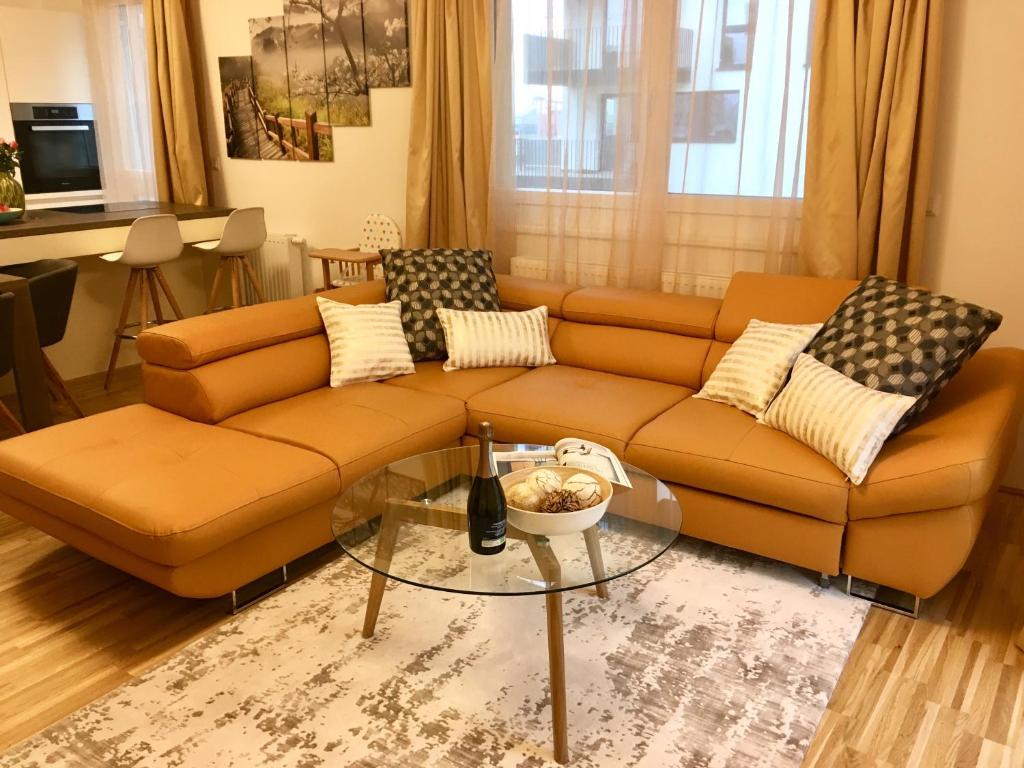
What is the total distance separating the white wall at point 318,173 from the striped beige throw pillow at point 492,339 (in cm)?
151

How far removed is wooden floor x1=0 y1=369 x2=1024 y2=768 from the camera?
2.01 meters

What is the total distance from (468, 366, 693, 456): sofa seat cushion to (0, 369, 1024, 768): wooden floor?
82 centimetres

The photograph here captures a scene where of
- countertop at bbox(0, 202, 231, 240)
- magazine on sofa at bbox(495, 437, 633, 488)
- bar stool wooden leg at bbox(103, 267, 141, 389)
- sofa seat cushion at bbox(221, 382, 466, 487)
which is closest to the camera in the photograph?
magazine on sofa at bbox(495, 437, 633, 488)

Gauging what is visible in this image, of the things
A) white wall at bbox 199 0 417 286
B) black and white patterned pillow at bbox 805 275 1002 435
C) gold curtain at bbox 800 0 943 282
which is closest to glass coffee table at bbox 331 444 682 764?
black and white patterned pillow at bbox 805 275 1002 435

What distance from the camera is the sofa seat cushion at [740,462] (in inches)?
98.0

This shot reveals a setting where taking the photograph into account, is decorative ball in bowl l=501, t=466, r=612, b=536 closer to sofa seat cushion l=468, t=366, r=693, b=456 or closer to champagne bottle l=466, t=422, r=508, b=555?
champagne bottle l=466, t=422, r=508, b=555

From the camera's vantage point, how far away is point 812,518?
2551 mm

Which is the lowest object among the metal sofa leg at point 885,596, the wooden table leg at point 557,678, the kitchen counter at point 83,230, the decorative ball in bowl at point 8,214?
the metal sofa leg at point 885,596

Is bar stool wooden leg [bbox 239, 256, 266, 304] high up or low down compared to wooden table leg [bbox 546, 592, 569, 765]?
up

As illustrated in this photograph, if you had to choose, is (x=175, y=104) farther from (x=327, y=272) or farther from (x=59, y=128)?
(x=327, y=272)

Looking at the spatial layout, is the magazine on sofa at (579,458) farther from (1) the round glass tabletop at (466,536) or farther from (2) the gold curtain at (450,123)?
(2) the gold curtain at (450,123)

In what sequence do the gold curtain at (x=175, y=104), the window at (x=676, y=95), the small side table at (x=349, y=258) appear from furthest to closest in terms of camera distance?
the gold curtain at (x=175, y=104), the small side table at (x=349, y=258), the window at (x=676, y=95)

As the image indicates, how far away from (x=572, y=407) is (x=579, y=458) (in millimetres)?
672

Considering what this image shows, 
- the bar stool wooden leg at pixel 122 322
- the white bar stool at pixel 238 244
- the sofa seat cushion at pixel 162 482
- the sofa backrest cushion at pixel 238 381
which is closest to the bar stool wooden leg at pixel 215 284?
the white bar stool at pixel 238 244
